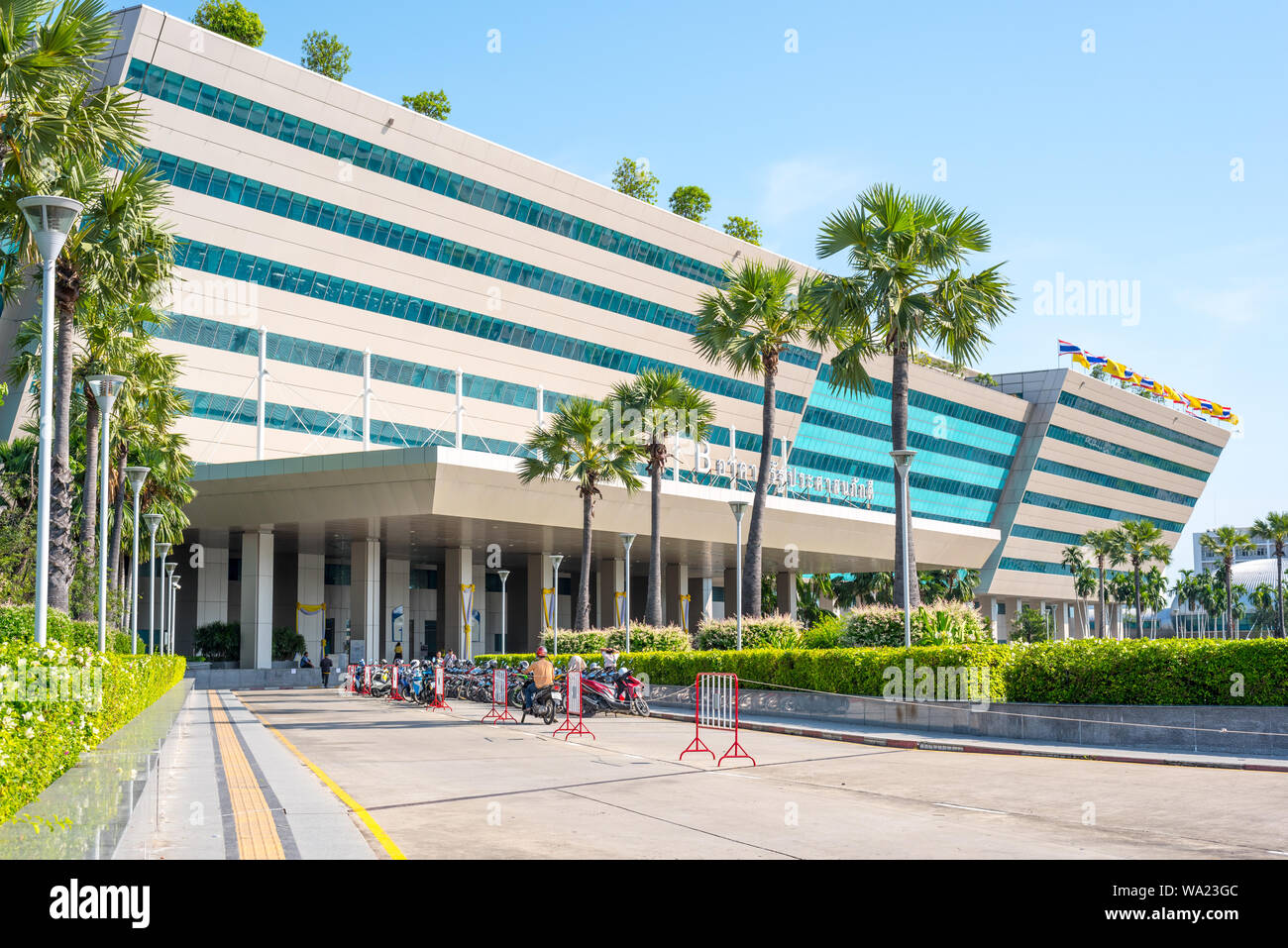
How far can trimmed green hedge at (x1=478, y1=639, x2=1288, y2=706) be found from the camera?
17844mm

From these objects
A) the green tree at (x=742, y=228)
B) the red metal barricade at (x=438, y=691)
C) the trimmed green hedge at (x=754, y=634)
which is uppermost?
the green tree at (x=742, y=228)

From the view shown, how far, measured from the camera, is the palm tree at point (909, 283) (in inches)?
1109

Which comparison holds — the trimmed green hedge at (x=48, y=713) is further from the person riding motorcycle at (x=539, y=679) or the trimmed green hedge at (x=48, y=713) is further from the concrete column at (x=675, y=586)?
the concrete column at (x=675, y=586)

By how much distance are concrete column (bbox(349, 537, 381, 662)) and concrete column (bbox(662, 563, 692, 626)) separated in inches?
849

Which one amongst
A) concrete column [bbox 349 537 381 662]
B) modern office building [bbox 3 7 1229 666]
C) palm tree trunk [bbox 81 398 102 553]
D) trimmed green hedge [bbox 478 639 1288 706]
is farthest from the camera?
concrete column [bbox 349 537 381 662]

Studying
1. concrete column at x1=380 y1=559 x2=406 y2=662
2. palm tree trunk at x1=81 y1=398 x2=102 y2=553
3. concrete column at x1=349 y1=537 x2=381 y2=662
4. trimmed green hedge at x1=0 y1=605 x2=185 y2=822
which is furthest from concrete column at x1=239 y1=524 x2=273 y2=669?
trimmed green hedge at x1=0 y1=605 x2=185 y2=822

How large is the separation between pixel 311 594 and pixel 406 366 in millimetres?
14279

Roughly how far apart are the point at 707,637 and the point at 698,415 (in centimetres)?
1096

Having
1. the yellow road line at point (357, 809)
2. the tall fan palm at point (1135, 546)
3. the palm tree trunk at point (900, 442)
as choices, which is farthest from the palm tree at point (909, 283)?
the tall fan palm at point (1135, 546)

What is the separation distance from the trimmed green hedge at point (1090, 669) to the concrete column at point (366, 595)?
27620 millimetres

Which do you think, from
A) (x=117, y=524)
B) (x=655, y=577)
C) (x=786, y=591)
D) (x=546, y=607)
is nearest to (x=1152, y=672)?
(x=655, y=577)

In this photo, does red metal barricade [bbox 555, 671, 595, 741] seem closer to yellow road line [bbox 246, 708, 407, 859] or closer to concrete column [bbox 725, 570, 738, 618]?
yellow road line [bbox 246, 708, 407, 859]

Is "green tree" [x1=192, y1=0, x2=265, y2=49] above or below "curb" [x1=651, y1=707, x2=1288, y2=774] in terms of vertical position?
above

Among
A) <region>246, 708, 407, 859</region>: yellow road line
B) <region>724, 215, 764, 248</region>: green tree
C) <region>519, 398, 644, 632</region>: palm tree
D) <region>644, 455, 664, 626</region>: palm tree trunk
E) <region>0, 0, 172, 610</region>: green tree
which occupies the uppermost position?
<region>724, 215, 764, 248</region>: green tree
